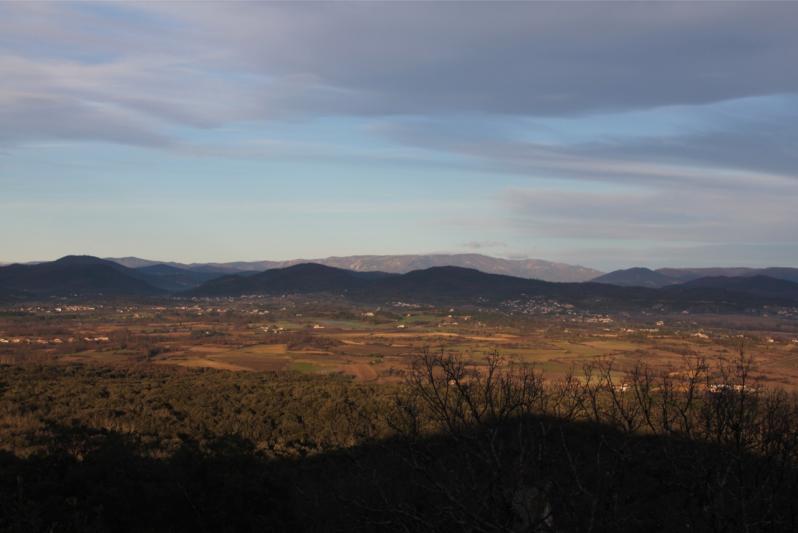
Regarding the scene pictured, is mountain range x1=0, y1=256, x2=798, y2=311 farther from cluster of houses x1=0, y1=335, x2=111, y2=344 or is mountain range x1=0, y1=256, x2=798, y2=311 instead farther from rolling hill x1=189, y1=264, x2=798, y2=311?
cluster of houses x1=0, y1=335, x2=111, y2=344

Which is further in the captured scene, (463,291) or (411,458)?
(463,291)

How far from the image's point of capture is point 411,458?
7.80 m

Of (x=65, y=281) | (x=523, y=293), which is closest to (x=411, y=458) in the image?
(x=523, y=293)

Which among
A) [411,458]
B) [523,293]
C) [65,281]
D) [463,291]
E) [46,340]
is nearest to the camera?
[411,458]

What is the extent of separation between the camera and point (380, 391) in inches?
1487

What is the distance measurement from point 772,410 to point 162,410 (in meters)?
24.1

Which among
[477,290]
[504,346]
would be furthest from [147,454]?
[477,290]

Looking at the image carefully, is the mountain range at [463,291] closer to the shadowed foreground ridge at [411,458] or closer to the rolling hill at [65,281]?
the rolling hill at [65,281]

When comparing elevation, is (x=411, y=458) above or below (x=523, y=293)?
below

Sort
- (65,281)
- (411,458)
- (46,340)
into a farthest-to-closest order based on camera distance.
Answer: (65,281)
(46,340)
(411,458)

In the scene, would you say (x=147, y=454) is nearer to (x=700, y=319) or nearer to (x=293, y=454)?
(x=293, y=454)

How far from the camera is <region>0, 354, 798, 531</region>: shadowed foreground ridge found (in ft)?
22.9

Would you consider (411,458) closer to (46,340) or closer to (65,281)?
(46,340)

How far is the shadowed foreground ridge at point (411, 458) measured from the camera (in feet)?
22.9
